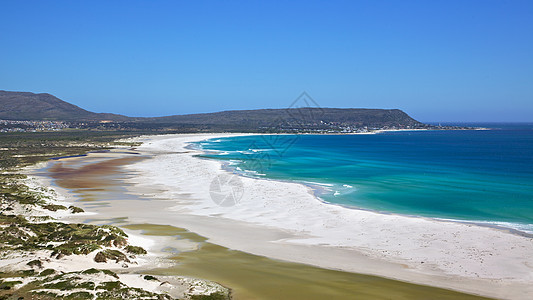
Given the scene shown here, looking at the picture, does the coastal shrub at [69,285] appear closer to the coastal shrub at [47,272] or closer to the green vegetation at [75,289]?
the green vegetation at [75,289]

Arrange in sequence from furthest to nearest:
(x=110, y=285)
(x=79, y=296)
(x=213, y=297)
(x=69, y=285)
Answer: (x=213, y=297)
(x=110, y=285)
(x=69, y=285)
(x=79, y=296)

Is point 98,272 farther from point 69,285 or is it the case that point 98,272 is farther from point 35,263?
point 35,263

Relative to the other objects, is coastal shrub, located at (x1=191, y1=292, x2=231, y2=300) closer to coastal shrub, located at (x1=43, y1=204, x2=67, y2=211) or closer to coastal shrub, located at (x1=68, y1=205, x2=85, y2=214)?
coastal shrub, located at (x1=68, y1=205, x2=85, y2=214)

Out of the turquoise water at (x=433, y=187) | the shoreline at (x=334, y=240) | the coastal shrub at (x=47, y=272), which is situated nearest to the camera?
the coastal shrub at (x=47, y=272)

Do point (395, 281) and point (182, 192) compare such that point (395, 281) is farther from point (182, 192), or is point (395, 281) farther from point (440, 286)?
point (182, 192)

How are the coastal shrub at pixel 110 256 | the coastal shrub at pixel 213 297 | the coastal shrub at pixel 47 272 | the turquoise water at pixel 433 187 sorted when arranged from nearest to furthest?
the coastal shrub at pixel 213 297 → the coastal shrub at pixel 47 272 → the coastal shrub at pixel 110 256 → the turquoise water at pixel 433 187

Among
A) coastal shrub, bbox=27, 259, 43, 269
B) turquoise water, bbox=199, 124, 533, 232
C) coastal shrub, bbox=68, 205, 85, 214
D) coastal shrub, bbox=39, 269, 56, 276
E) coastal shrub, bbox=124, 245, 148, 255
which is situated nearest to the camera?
coastal shrub, bbox=39, 269, 56, 276

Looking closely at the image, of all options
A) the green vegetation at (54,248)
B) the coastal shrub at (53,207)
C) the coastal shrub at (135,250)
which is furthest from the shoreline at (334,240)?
the green vegetation at (54,248)

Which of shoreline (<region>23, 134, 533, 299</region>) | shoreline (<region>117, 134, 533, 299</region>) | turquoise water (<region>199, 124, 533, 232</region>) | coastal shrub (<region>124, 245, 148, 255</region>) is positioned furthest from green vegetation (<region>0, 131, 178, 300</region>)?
turquoise water (<region>199, 124, 533, 232</region>)

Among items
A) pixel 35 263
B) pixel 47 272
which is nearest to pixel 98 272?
pixel 47 272

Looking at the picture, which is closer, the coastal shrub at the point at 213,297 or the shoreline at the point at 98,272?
the shoreline at the point at 98,272

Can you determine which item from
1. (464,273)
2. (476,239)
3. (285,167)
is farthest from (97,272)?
(285,167)

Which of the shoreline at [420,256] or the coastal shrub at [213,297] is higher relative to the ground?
the coastal shrub at [213,297]
